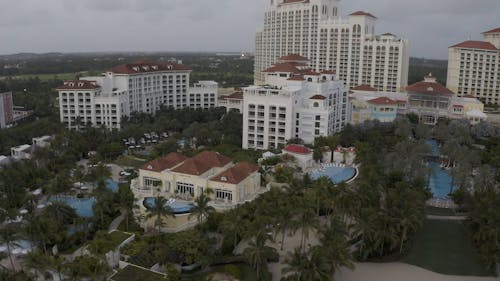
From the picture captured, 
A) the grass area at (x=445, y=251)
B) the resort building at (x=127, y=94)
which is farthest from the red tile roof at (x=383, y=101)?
the grass area at (x=445, y=251)

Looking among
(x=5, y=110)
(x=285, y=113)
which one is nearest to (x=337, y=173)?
(x=285, y=113)

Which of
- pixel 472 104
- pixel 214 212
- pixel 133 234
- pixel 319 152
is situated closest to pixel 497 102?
pixel 472 104

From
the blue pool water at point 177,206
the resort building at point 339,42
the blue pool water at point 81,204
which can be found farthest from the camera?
the resort building at point 339,42

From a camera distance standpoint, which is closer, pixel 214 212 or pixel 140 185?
pixel 214 212

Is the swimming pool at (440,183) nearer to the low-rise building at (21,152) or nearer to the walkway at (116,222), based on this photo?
the walkway at (116,222)

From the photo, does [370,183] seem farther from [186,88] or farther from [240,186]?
[186,88]
